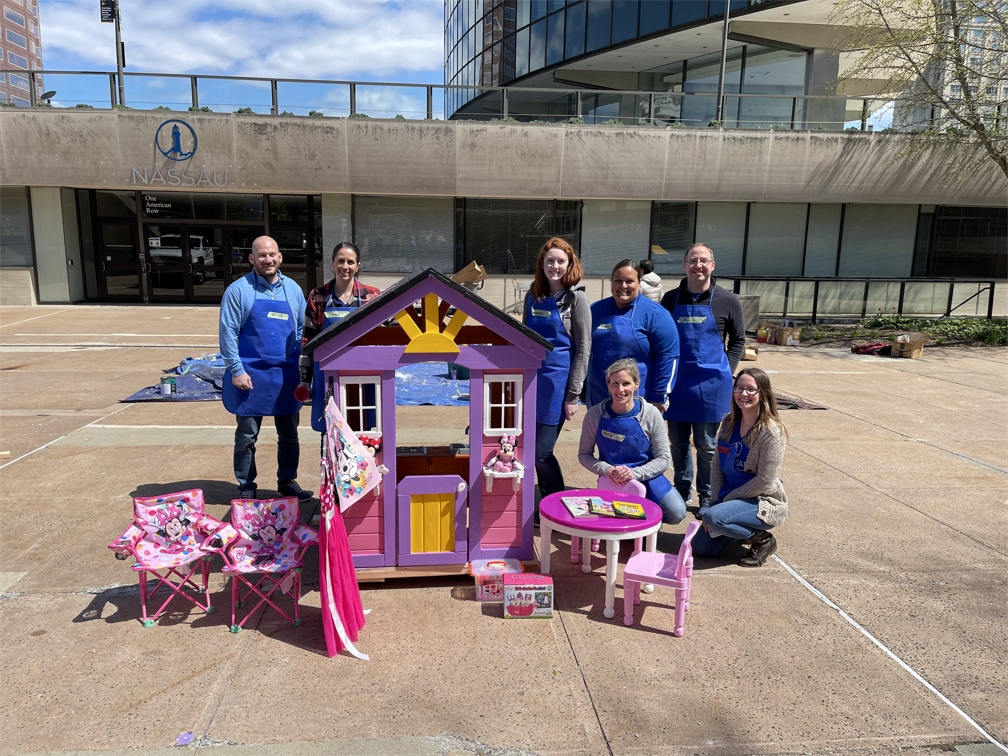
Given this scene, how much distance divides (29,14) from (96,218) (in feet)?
338

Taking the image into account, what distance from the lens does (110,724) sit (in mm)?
2834

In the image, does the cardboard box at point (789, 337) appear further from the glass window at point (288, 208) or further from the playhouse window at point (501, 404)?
the glass window at point (288, 208)

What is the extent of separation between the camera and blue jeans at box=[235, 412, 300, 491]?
16.5ft

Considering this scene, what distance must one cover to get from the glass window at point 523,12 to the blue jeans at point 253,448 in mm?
21077

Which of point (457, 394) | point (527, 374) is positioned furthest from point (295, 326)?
point (457, 394)

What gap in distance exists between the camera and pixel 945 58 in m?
14.2

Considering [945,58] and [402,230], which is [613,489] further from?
[402,230]

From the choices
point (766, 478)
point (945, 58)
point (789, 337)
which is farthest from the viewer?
point (789, 337)

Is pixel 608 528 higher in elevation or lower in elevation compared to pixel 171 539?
higher

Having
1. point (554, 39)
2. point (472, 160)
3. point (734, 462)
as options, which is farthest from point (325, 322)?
point (554, 39)

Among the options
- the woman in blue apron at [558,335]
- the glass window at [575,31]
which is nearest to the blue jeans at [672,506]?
the woman in blue apron at [558,335]

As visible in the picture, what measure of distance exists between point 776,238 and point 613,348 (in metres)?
17.0

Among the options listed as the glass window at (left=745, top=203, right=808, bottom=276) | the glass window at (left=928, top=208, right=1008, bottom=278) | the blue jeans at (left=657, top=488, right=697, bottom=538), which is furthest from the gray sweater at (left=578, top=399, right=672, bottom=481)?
the glass window at (left=928, top=208, right=1008, bottom=278)

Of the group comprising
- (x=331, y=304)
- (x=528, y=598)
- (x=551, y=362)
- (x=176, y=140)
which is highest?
(x=176, y=140)
